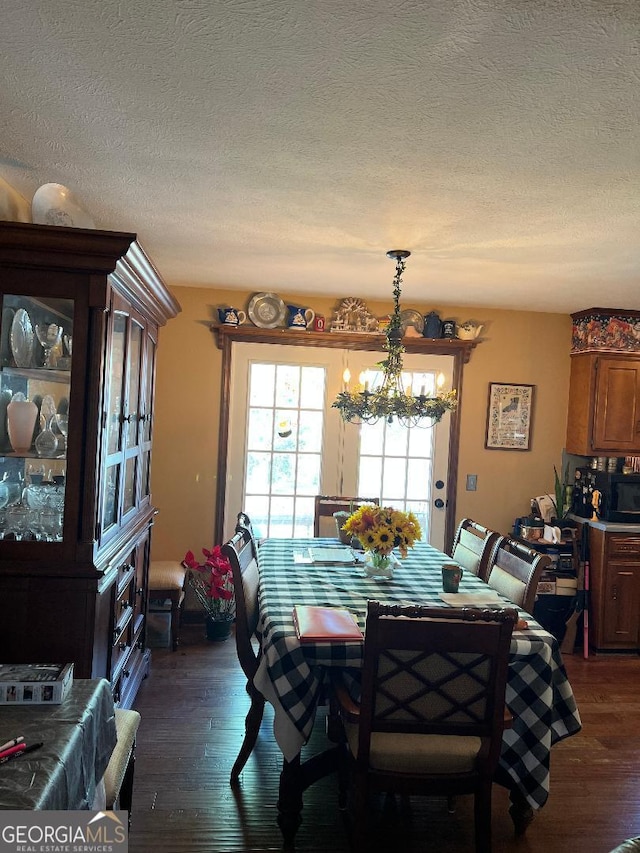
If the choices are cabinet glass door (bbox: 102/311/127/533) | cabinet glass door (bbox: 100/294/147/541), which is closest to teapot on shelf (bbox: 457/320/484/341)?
cabinet glass door (bbox: 100/294/147/541)

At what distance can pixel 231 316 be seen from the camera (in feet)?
14.6

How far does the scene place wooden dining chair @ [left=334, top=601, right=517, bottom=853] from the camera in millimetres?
1872

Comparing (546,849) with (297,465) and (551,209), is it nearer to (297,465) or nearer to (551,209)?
(551,209)

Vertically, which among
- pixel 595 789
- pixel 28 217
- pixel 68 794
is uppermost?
pixel 28 217

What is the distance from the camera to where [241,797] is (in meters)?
2.45

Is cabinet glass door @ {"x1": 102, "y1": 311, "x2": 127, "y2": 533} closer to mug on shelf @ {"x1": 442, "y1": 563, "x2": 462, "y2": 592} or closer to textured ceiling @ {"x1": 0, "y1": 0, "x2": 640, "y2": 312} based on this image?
textured ceiling @ {"x1": 0, "y1": 0, "x2": 640, "y2": 312}

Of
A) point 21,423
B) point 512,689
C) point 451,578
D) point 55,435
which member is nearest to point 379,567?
point 451,578

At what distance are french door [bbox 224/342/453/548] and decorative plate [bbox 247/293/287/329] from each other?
0.16 m

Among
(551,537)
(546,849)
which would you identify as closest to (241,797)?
(546,849)

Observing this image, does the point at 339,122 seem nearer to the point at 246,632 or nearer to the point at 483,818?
the point at 246,632

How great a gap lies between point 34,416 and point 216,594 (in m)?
2.16

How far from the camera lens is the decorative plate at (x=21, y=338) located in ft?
7.32

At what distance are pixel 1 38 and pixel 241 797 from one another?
2.58 metres

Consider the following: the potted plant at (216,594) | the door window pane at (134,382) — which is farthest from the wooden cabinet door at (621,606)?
the door window pane at (134,382)
